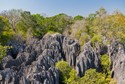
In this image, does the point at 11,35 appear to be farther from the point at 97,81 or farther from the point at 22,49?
the point at 97,81

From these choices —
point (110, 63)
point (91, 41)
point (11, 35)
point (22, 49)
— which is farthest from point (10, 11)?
point (110, 63)

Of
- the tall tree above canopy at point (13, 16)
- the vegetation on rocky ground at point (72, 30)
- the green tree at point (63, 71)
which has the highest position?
the tall tree above canopy at point (13, 16)

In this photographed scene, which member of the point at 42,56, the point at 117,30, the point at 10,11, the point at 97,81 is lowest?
the point at 97,81

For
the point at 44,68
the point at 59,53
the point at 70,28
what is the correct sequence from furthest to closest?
1. the point at 70,28
2. the point at 59,53
3. the point at 44,68

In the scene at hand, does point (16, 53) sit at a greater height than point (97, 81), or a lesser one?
greater

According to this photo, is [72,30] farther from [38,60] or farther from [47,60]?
[38,60]

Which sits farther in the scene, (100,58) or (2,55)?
(100,58)

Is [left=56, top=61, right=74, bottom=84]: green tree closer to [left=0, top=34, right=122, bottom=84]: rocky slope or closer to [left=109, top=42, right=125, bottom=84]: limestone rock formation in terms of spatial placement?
[left=0, top=34, right=122, bottom=84]: rocky slope

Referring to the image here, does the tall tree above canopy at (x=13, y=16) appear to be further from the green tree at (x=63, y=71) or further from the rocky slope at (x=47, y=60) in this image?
the green tree at (x=63, y=71)

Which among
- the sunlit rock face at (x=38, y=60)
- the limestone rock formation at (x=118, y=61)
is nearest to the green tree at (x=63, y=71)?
the sunlit rock face at (x=38, y=60)
